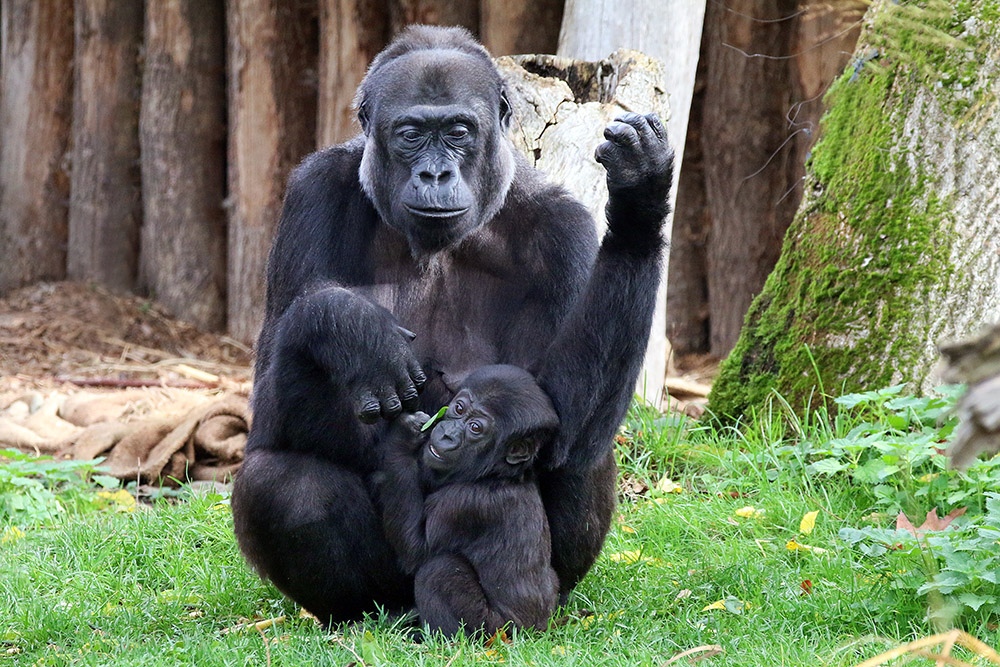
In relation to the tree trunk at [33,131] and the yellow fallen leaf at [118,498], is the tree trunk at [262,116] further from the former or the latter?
the yellow fallen leaf at [118,498]

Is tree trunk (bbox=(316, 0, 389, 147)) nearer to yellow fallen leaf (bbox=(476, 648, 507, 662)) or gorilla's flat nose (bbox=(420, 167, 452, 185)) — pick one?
gorilla's flat nose (bbox=(420, 167, 452, 185))

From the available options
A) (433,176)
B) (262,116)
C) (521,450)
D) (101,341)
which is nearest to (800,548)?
(521,450)

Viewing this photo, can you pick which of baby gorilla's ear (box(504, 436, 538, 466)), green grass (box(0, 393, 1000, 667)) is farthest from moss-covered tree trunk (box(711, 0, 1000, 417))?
baby gorilla's ear (box(504, 436, 538, 466))

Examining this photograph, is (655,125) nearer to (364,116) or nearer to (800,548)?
(364,116)

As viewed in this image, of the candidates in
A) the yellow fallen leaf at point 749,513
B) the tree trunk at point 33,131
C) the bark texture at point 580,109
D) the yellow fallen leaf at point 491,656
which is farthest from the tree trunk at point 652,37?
the tree trunk at point 33,131

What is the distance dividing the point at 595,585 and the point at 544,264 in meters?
1.08

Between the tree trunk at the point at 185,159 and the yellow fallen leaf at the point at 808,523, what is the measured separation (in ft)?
19.4

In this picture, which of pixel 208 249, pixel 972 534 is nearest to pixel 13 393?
pixel 208 249

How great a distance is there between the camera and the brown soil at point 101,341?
788 cm

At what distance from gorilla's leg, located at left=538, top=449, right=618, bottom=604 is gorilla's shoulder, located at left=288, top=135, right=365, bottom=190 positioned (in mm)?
1152

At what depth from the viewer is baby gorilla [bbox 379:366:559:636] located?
131 inches

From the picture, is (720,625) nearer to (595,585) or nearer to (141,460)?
(595,585)

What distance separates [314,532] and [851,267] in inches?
102

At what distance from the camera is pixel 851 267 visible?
190 inches
